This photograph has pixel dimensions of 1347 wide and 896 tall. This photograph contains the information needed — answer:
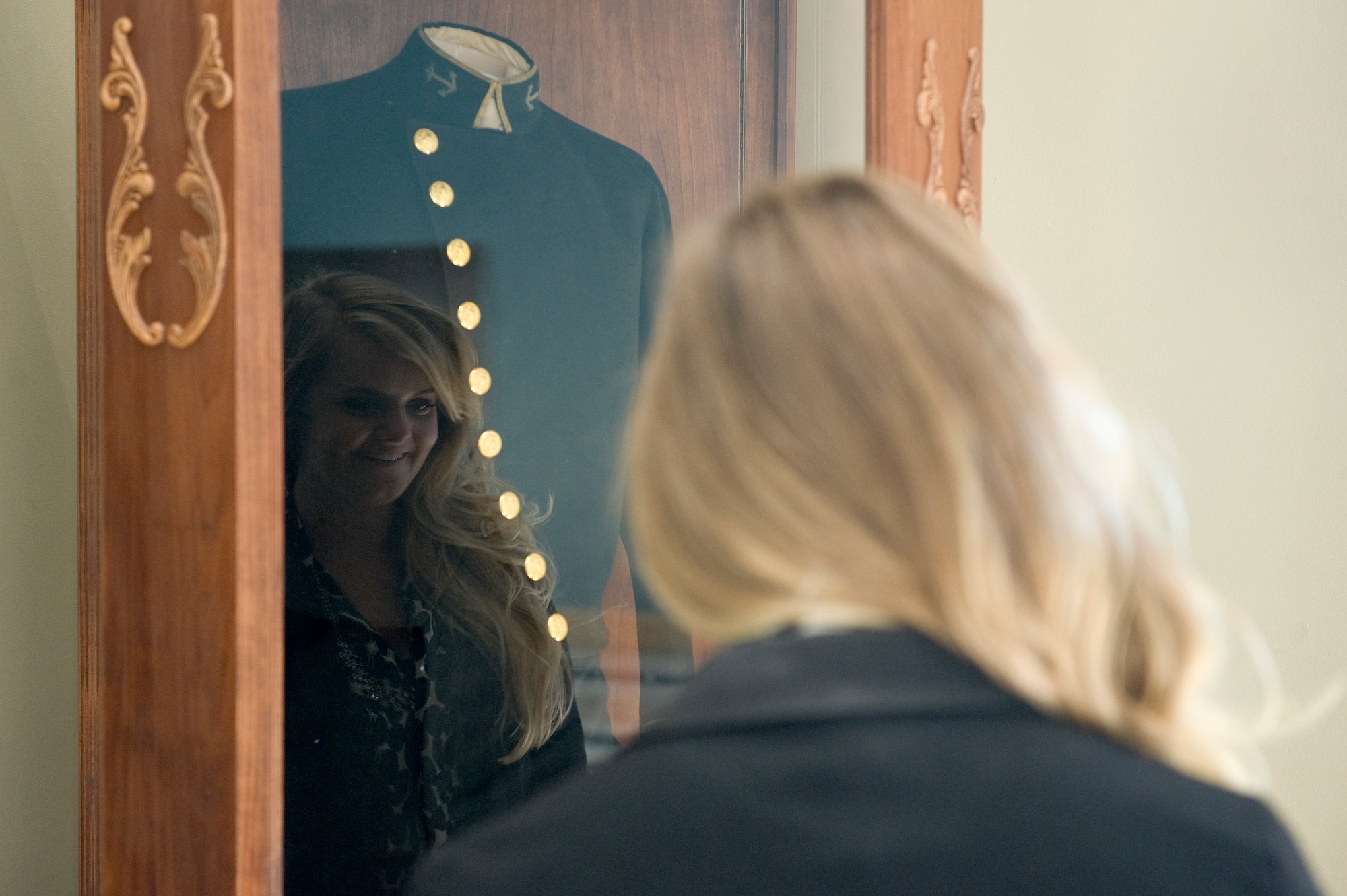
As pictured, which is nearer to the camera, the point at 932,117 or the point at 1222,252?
the point at 932,117

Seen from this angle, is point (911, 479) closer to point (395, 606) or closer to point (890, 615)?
point (890, 615)

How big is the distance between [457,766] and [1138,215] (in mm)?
1191

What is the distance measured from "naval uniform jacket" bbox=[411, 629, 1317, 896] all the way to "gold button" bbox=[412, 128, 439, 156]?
0.61 m

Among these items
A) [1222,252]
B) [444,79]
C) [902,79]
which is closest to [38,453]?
[444,79]

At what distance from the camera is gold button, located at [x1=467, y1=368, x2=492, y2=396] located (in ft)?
3.16

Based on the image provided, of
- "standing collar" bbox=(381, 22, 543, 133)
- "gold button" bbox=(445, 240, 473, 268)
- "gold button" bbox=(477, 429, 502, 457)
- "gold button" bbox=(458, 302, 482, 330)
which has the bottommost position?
"gold button" bbox=(477, 429, 502, 457)

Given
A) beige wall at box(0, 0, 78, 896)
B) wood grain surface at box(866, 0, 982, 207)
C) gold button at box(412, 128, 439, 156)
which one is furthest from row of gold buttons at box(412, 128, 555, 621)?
wood grain surface at box(866, 0, 982, 207)

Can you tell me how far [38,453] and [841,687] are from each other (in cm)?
70

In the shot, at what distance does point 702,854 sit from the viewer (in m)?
0.47

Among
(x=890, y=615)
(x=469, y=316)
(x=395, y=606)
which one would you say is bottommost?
(x=395, y=606)

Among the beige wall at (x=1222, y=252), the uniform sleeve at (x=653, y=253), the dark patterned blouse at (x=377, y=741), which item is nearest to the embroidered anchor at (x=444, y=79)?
the uniform sleeve at (x=653, y=253)

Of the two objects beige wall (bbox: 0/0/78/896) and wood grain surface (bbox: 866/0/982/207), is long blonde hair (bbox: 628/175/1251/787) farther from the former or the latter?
wood grain surface (bbox: 866/0/982/207)

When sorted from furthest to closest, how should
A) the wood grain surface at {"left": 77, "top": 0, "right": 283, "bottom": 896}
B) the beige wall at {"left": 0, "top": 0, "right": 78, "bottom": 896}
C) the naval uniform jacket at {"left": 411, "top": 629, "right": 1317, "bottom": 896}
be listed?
the beige wall at {"left": 0, "top": 0, "right": 78, "bottom": 896} → the wood grain surface at {"left": 77, "top": 0, "right": 283, "bottom": 896} → the naval uniform jacket at {"left": 411, "top": 629, "right": 1317, "bottom": 896}

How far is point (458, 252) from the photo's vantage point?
3.18 ft
